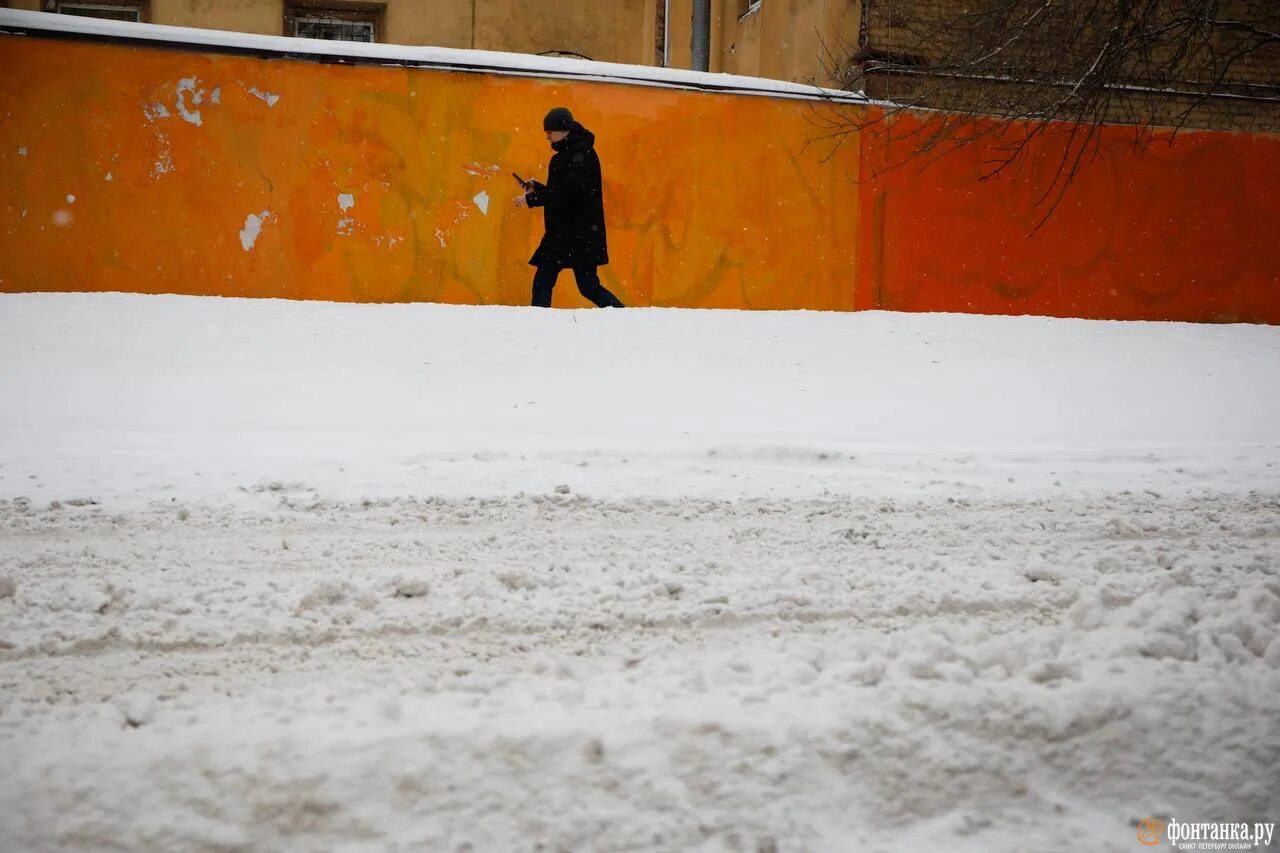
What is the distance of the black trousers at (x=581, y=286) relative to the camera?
8.22 meters

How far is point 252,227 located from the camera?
891cm

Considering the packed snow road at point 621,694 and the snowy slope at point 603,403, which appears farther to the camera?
the snowy slope at point 603,403

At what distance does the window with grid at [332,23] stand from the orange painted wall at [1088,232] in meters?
8.63

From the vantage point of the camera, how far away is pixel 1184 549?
10.7 ft

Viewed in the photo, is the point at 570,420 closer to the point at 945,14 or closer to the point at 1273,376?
the point at 1273,376

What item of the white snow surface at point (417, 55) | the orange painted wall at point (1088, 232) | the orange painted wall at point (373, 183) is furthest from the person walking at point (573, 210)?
the orange painted wall at point (1088, 232)

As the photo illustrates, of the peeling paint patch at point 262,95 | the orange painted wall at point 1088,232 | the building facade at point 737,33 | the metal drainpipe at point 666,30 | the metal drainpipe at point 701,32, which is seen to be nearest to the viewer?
the peeling paint patch at point 262,95

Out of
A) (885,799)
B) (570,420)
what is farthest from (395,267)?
(885,799)

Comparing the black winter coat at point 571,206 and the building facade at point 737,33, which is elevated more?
the building facade at point 737,33

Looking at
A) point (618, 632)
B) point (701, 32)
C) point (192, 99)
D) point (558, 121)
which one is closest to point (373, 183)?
point (192, 99)

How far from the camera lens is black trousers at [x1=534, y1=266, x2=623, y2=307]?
27.0 feet

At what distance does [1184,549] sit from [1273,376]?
18.1 feet

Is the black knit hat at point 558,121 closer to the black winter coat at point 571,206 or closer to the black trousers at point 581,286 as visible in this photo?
the black winter coat at point 571,206

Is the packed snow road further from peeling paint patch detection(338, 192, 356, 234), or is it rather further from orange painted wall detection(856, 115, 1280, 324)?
orange painted wall detection(856, 115, 1280, 324)
